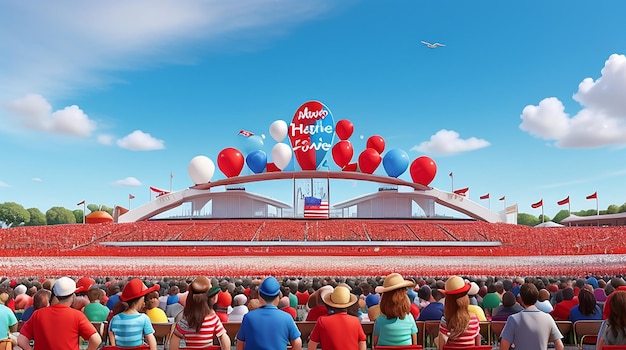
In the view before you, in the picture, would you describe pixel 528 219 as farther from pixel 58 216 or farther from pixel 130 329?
pixel 130 329

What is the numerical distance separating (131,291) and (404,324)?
10.9 ft

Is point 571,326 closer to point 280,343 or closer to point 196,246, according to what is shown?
point 280,343

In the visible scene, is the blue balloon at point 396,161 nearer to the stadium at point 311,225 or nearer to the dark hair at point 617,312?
the stadium at point 311,225

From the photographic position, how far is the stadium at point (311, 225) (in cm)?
4309

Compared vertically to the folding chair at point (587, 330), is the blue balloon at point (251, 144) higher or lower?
higher

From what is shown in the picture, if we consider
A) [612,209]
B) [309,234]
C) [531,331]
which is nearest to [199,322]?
[531,331]

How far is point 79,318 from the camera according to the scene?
623 centimetres

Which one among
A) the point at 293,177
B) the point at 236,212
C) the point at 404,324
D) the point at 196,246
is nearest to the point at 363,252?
the point at 196,246

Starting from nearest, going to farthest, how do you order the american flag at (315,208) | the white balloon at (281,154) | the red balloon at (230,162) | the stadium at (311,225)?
the stadium at (311,225)
the american flag at (315,208)
the white balloon at (281,154)
the red balloon at (230,162)

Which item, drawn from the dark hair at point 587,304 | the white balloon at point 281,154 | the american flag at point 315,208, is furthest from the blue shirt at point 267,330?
the white balloon at point 281,154

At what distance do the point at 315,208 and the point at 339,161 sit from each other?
802 cm

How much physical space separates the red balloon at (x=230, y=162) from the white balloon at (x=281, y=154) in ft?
16.2

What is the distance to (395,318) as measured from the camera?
20.4 feet

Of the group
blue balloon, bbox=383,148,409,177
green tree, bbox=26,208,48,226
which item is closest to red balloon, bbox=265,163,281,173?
blue balloon, bbox=383,148,409,177
